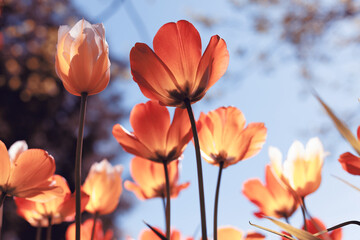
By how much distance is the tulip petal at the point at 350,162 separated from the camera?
275 millimetres

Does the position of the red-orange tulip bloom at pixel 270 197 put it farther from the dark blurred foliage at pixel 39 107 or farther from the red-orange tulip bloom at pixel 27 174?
the dark blurred foliage at pixel 39 107

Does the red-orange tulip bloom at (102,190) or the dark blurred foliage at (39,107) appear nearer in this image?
the red-orange tulip bloom at (102,190)

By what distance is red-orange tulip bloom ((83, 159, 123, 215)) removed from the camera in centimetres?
40

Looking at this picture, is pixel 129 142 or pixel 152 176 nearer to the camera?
pixel 129 142

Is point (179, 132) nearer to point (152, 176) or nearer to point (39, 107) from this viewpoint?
point (152, 176)

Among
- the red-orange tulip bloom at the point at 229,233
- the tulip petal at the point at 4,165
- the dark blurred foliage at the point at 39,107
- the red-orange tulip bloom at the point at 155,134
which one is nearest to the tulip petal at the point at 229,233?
the red-orange tulip bloom at the point at 229,233

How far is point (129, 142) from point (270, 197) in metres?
0.21

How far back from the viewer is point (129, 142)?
311 millimetres

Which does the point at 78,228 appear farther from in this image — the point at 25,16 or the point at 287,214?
the point at 25,16

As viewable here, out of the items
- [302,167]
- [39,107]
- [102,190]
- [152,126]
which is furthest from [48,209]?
[39,107]

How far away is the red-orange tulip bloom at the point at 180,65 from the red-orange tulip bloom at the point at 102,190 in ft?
0.55

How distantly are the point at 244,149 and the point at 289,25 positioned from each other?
398cm

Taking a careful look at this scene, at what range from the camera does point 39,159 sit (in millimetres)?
293

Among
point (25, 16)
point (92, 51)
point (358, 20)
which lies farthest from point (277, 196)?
point (25, 16)
